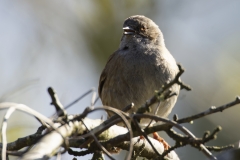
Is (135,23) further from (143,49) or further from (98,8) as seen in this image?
(98,8)

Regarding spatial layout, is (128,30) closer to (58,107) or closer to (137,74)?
(137,74)

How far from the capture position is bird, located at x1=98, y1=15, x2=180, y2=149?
6246 millimetres

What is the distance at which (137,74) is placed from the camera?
6.33m

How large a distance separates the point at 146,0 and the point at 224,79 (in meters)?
2.34

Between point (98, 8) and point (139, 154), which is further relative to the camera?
point (98, 8)

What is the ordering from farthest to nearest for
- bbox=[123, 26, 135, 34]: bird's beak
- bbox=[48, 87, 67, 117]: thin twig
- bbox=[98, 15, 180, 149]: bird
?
1. bbox=[123, 26, 135, 34]: bird's beak
2. bbox=[98, 15, 180, 149]: bird
3. bbox=[48, 87, 67, 117]: thin twig

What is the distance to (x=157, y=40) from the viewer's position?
7230 millimetres

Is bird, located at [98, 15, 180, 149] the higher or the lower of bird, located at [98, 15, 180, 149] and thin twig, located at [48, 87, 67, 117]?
the higher

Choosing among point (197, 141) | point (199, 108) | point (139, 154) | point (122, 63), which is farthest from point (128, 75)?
point (199, 108)

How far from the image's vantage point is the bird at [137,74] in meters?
6.25

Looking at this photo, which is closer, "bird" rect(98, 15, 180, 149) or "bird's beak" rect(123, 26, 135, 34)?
"bird" rect(98, 15, 180, 149)

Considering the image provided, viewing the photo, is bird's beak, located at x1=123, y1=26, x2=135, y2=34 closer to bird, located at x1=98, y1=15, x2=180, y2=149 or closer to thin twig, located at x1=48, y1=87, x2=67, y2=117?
bird, located at x1=98, y1=15, x2=180, y2=149

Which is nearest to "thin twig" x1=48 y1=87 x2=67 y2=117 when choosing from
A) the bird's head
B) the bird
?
the bird

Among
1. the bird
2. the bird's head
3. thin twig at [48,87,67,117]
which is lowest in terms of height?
thin twig at [48,87,67,117]
